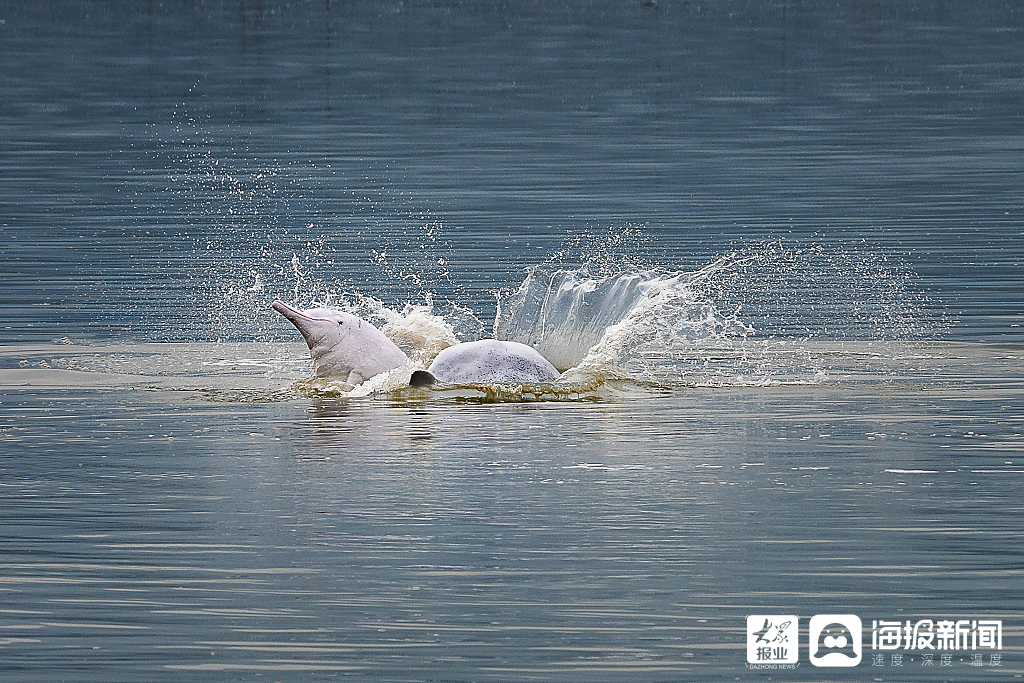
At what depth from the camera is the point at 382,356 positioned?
17469 millimetres

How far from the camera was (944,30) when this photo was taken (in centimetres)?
9675

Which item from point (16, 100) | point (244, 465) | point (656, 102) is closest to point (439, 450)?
point (244, 465)

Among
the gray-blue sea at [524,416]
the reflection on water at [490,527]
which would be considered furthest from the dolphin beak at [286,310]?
the reflection on water at [490,527]

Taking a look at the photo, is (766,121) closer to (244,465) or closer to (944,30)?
(244,465)

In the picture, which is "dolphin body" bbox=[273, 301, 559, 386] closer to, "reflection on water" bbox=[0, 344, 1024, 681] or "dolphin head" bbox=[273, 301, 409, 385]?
"dolphin head" bbox=[273, 301, 409, 385]

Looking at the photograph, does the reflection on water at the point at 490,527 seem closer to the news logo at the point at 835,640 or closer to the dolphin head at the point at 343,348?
the news logo at the point at 835,640

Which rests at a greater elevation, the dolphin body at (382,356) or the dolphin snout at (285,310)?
the dolphin snout at (285,310)

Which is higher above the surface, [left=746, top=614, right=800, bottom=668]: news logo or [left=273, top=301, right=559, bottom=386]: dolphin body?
[left=273, top=301, right=559, bottom=386]: dolphin body

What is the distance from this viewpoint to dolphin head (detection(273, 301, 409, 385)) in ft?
57.1

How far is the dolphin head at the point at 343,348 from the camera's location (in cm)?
1741

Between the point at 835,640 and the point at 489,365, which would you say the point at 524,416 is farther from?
the point at 835,640

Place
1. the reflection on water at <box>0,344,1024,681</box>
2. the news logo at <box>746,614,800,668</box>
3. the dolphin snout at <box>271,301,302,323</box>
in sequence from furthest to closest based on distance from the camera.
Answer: the dolphin snout at <box>271,301,302,323</box> < the reflection on water at <box>0,344,1024,681</box> < the news logo at <box>746,614,800,668</box>

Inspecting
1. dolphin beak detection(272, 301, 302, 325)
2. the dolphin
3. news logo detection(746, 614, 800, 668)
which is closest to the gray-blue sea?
news logo detection(746, 614, 800, 668)

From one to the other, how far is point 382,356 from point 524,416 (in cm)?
200
